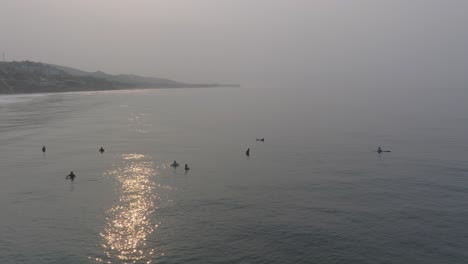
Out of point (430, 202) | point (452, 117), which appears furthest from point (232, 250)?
point (452, 117)

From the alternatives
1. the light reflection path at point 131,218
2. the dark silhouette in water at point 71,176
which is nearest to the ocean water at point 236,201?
the light reflection path at point 131,218

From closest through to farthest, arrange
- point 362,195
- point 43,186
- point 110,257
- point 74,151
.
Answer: point 110,257 < point 362,195 < point 43,186 < point 74,151

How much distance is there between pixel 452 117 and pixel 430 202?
113m

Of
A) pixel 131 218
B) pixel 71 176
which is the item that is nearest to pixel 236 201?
pixel 131 218

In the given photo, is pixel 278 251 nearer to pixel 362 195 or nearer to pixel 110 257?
pixel 110 257

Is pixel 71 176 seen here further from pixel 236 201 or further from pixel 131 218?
pixel 236 201

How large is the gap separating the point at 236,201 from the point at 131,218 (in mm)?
13770

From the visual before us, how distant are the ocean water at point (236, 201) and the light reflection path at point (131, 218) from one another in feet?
0.46

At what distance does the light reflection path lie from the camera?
34.8 metres

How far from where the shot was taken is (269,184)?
58250mm

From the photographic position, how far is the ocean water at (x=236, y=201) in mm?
35562

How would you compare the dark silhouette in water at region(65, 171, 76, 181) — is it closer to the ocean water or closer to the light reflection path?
the ocean water

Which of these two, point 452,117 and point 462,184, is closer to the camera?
point 462,184

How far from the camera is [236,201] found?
163 feet
